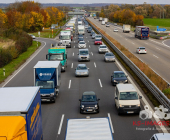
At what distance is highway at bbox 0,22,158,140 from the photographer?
15.4 meters

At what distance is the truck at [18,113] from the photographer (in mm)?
7630

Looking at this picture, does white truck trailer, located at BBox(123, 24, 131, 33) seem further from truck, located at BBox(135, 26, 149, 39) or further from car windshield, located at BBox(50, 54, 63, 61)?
car windshield, located at BBox(50, 54, 63, 61)

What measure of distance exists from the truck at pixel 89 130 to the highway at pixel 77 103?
4.40 m

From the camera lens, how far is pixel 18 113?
8.75 meters

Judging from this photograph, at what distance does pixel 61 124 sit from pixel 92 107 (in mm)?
2739

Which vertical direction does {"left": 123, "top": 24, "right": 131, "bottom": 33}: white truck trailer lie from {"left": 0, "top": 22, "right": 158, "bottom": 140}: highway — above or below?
above

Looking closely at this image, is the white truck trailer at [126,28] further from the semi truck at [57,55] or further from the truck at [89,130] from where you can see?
the truck at [89,130]

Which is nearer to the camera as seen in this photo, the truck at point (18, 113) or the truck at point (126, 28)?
the truck at point (18, 113)

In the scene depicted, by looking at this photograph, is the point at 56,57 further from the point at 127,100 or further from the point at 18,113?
the point at 18,113

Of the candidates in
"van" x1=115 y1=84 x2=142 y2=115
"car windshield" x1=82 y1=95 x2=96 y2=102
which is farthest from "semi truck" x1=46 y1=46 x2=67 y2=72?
"van" x1=115 y1=84 x2=142 y2=115

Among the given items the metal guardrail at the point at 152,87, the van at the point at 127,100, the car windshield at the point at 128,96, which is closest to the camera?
the van at the point at 127,100

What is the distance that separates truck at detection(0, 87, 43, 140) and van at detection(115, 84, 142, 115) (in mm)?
7943

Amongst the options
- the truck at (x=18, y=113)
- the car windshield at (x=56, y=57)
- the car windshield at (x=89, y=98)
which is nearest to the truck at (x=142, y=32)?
the car windshield at (x=56, y=57)

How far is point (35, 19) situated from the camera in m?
96.4
